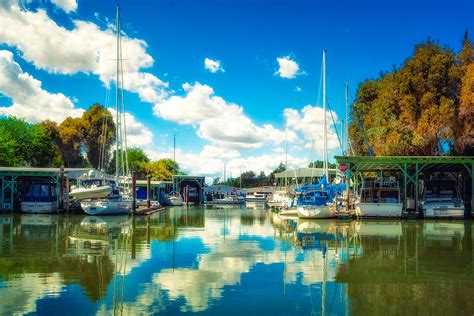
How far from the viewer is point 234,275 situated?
13.0 meters

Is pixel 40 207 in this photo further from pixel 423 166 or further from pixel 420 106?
pixel 420 106

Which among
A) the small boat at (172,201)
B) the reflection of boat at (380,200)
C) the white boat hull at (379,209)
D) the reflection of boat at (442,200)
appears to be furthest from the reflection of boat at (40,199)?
the reflection of boat at (442,200)

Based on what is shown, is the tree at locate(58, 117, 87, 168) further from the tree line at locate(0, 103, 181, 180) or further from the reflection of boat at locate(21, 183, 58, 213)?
the reflection of boat at locate(21, 183, 58, 213)

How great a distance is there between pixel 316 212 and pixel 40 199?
82.2ft

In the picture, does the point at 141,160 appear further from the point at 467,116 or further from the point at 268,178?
the point at 467,116

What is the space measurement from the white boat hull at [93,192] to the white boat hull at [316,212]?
1600 cm

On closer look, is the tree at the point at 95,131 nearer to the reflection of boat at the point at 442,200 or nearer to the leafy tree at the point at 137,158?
the leafy tree at the point at 137,158

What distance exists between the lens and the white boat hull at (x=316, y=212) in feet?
116

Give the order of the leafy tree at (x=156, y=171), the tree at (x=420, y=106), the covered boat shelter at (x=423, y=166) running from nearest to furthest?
the covered boat shelter at (x=423, y=166), the tree at (x=420, y=106), the leafy tree at (x=156, y=171)

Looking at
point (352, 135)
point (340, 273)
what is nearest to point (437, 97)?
point (352, 135)

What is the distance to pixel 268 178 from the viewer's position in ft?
482

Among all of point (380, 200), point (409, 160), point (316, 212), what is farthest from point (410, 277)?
point (409, 160)

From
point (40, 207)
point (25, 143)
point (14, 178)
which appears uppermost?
point (25, 143)

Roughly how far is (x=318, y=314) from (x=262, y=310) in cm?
112
